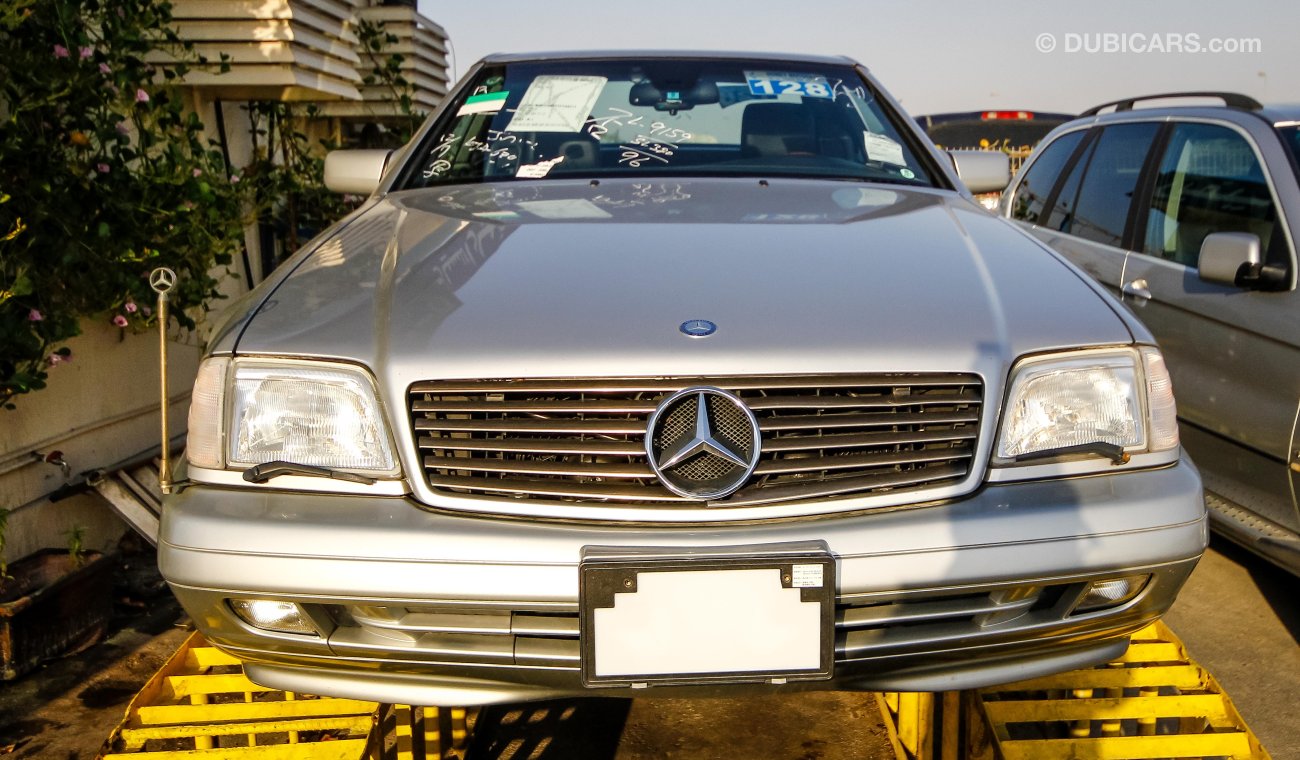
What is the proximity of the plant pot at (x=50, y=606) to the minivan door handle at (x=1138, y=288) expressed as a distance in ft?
12.0

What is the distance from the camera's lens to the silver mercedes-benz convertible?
6.32 ft

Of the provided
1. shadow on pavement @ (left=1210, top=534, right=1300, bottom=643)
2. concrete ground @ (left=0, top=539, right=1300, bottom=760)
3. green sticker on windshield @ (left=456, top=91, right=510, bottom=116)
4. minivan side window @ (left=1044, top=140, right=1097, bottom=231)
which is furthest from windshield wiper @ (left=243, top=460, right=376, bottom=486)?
minivan side window @ (left=1044, top=140, right=1097, bottom=231)

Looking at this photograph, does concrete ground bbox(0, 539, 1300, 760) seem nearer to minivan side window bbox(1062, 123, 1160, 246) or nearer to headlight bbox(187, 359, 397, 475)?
headlight bbox(187, 359, 397, 475)

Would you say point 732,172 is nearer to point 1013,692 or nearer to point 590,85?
point 590,85

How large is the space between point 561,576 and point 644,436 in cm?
26

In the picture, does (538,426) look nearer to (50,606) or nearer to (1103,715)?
(1103,715)

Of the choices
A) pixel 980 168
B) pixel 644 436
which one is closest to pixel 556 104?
pixel 980 168

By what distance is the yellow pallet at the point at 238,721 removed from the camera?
2.27 meters

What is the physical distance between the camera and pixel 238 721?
244 centimetres

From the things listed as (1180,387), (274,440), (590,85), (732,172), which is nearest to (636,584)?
(274,440)

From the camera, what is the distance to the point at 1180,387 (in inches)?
164

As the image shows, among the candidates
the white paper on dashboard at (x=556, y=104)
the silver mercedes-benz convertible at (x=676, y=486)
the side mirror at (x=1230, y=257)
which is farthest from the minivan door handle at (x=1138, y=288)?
the silver mercedes-benz convertible at (x=676, y=486)

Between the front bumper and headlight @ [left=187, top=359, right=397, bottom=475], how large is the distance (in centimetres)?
7

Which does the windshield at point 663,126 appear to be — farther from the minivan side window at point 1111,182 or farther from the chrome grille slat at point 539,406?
the minivan side window at point 1111,182
